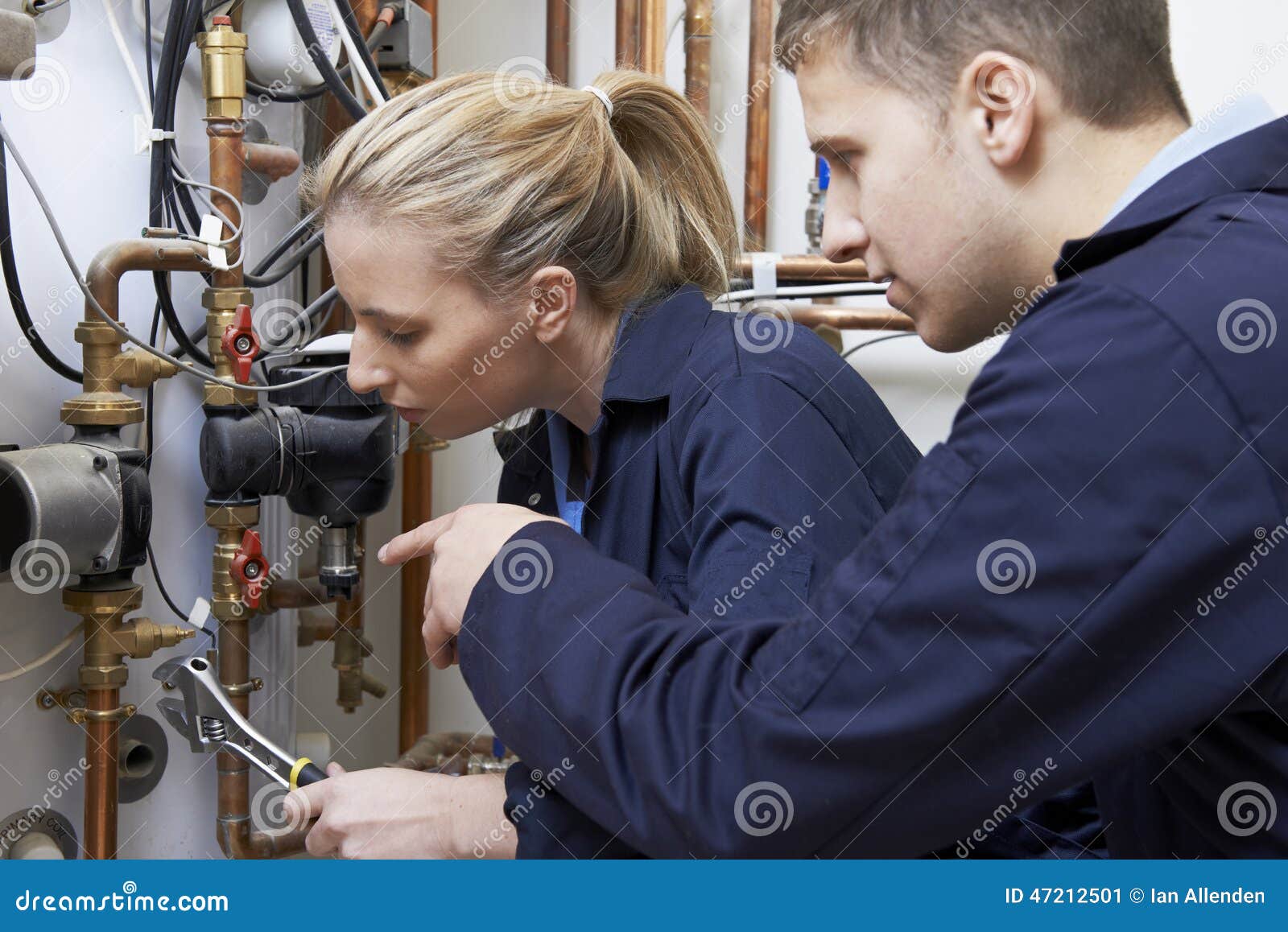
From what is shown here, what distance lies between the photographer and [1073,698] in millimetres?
443

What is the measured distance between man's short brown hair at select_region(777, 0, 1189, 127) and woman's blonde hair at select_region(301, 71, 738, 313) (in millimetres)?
366

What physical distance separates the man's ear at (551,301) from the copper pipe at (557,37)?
35.4 inches

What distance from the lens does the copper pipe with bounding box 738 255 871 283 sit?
5.19 ft

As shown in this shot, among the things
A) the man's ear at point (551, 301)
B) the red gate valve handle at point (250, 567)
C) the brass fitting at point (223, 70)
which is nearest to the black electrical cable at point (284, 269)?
the brass fitting at point (223, 70)

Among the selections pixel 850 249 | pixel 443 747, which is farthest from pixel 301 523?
pixel 850 249

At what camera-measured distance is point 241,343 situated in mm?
1161

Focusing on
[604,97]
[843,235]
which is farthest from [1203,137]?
[604,97]

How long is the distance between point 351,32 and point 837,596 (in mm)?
1056

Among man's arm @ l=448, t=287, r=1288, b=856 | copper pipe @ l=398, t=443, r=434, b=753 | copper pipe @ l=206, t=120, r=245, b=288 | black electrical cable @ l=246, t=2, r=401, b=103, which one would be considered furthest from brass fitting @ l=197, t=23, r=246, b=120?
man's arm @ l=448, t=287, r=1288, b=856

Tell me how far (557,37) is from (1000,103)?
4.32ft

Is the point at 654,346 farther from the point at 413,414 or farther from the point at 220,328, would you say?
the point at 220,328

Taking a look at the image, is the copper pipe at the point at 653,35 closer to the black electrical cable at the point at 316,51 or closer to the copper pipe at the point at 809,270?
the copper pipe at the point at 809,270

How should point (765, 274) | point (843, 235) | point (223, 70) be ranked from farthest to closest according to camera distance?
1. point (765, 274)
2. point (223, 70)
3. point (843, 235)

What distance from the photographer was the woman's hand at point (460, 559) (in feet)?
1.91
